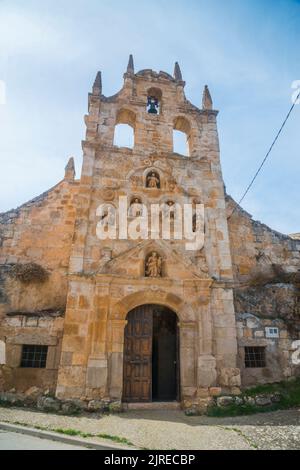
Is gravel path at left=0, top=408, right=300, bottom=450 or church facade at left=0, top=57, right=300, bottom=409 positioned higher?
church facade at left=0, top=57, right=300, bottom=409

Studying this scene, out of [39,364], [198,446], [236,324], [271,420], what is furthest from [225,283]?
[39,364]

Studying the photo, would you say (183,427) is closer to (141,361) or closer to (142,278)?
(141,361)

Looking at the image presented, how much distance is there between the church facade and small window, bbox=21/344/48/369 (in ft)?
0.09

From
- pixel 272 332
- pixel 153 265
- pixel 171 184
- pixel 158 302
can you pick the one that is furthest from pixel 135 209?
pixel 272 332

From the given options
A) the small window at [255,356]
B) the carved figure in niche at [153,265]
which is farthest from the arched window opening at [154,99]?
the small window at [255,356]

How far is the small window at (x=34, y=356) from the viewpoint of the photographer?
27.8 ft

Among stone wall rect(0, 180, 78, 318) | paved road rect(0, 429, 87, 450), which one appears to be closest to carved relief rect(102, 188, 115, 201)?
stone wall rect(0, 180, 78, 318)

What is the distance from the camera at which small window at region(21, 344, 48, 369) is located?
8.46 metres

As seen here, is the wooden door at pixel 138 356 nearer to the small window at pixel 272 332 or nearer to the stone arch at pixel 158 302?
the stone arch at pixel 158 302

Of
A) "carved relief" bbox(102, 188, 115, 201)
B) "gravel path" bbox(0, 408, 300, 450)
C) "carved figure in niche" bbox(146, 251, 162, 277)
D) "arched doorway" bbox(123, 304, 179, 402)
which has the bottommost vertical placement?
"gravel path" bbox(0, 408, 300, 450)

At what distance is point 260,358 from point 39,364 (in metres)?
6.61

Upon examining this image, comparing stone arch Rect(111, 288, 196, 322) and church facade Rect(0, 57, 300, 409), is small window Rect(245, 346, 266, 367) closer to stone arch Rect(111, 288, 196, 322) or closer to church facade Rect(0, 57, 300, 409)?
church facade Rect(0, 57, 300, 409)

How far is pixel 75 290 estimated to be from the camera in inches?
346
